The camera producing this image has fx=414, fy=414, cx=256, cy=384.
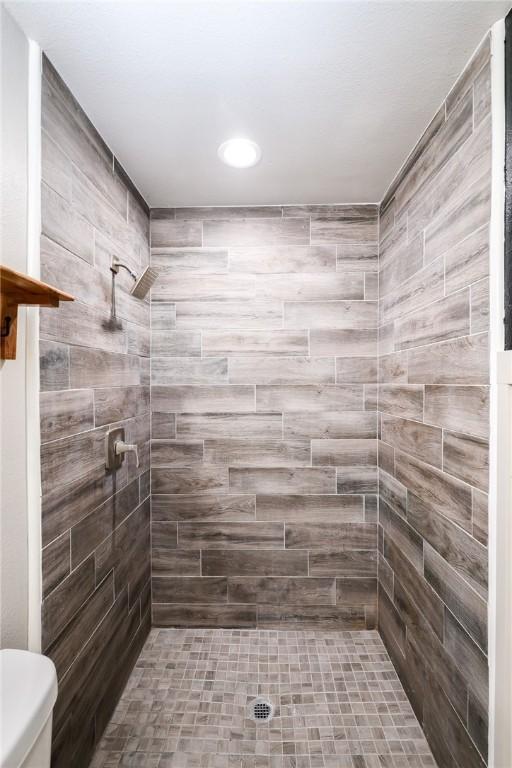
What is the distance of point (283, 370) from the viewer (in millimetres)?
2299

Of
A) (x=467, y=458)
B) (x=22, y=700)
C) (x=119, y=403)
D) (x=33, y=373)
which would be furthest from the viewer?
(x=119, y=403)

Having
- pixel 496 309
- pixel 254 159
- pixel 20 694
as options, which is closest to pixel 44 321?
pixel 20 694

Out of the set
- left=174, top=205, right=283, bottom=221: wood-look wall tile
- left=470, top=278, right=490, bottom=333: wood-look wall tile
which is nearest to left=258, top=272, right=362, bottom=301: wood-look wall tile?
left=174, top=205, right=283, bottom=221: wood-look wall tile

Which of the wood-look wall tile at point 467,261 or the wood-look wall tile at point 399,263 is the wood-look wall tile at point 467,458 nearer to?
the wood-look wall tile at point 467,261

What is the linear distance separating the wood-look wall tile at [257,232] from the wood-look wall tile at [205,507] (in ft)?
4.65

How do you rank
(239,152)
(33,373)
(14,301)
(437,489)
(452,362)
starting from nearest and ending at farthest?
(14,301) < (33,373) < (452,362) < (437,489) < (239,152)

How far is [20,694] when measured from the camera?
2.91 ft

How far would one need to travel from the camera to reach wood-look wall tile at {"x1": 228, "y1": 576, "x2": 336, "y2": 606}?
7.53ft

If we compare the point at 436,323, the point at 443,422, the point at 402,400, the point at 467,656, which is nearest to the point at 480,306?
the point at 436,323

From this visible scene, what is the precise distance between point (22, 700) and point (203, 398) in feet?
5.17

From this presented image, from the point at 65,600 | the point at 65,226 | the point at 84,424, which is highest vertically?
the point at 65,226

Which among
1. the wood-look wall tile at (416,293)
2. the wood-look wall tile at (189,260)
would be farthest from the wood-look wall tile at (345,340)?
the wood-look wall tile at (189,260)

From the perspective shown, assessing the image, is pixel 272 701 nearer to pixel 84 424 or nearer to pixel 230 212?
pixel 84 424

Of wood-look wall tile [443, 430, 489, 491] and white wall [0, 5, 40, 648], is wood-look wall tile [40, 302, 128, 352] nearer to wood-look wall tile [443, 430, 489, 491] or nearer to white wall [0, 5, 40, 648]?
white wall [0, 5, 40, 648]
